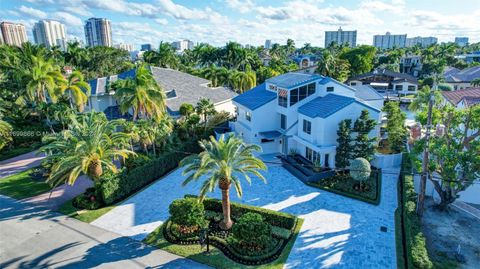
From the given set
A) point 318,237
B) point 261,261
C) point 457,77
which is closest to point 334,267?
point 318,237

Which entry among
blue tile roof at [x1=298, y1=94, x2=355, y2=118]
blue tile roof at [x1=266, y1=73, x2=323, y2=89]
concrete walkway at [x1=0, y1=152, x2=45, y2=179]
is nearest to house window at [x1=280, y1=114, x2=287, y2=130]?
blue tile roof at [x1=298, y1=94, x2=355, y2=118]

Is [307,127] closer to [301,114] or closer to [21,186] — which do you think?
[301,114]

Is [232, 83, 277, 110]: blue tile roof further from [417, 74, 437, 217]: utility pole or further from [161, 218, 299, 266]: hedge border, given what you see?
[417, 74, 437, 217]: utility pole

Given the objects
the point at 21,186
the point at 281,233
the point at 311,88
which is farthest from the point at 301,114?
the point at 21,186

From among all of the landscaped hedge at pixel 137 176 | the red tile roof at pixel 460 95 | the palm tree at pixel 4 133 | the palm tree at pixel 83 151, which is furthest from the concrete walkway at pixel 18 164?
the red tile roof at pixel 460 95

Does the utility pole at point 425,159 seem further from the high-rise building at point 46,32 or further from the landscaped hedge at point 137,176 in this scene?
the high-rise building at point 46,32
